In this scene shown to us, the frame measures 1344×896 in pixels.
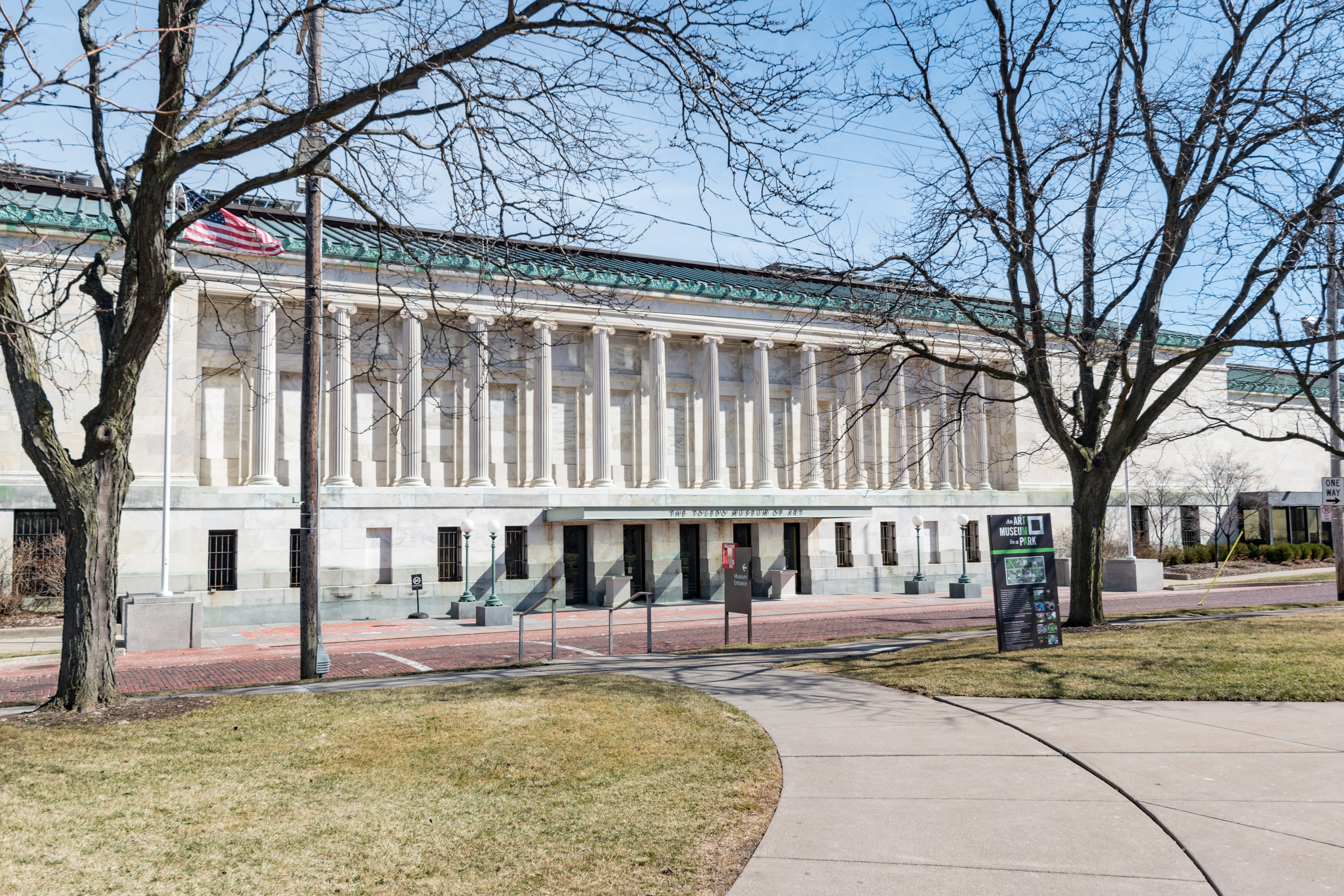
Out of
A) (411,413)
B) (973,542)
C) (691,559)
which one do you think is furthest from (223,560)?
(973,542)

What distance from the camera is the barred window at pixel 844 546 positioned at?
43.6 metres

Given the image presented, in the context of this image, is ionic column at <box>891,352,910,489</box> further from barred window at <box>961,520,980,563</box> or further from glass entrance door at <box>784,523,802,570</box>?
glass entrance door at <box>784,523,802,570</box>

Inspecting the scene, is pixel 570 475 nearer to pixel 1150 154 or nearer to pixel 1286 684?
pixel 1150 154

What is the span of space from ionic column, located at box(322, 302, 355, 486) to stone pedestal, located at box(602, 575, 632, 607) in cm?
988

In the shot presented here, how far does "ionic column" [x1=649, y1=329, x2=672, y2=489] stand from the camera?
39.8m

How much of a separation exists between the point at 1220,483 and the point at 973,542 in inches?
655

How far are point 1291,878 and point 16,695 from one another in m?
16.8

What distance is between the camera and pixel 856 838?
19.6 ft

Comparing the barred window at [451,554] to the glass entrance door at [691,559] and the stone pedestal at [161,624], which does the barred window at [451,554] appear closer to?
the glass entrance door at [691,559]

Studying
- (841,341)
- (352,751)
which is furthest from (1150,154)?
(841,341)

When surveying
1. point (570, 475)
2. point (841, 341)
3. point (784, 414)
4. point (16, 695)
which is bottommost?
point (16, 695)

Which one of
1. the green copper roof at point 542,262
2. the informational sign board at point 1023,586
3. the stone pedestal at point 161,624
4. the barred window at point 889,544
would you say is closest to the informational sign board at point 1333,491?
the green copper roof at point 542,262

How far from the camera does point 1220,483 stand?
53781 mm

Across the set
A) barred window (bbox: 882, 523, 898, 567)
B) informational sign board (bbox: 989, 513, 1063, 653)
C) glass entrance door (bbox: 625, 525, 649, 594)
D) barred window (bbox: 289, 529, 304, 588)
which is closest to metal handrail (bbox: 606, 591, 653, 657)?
informational sign board (bbox: 989, 513, 1063, 653)
